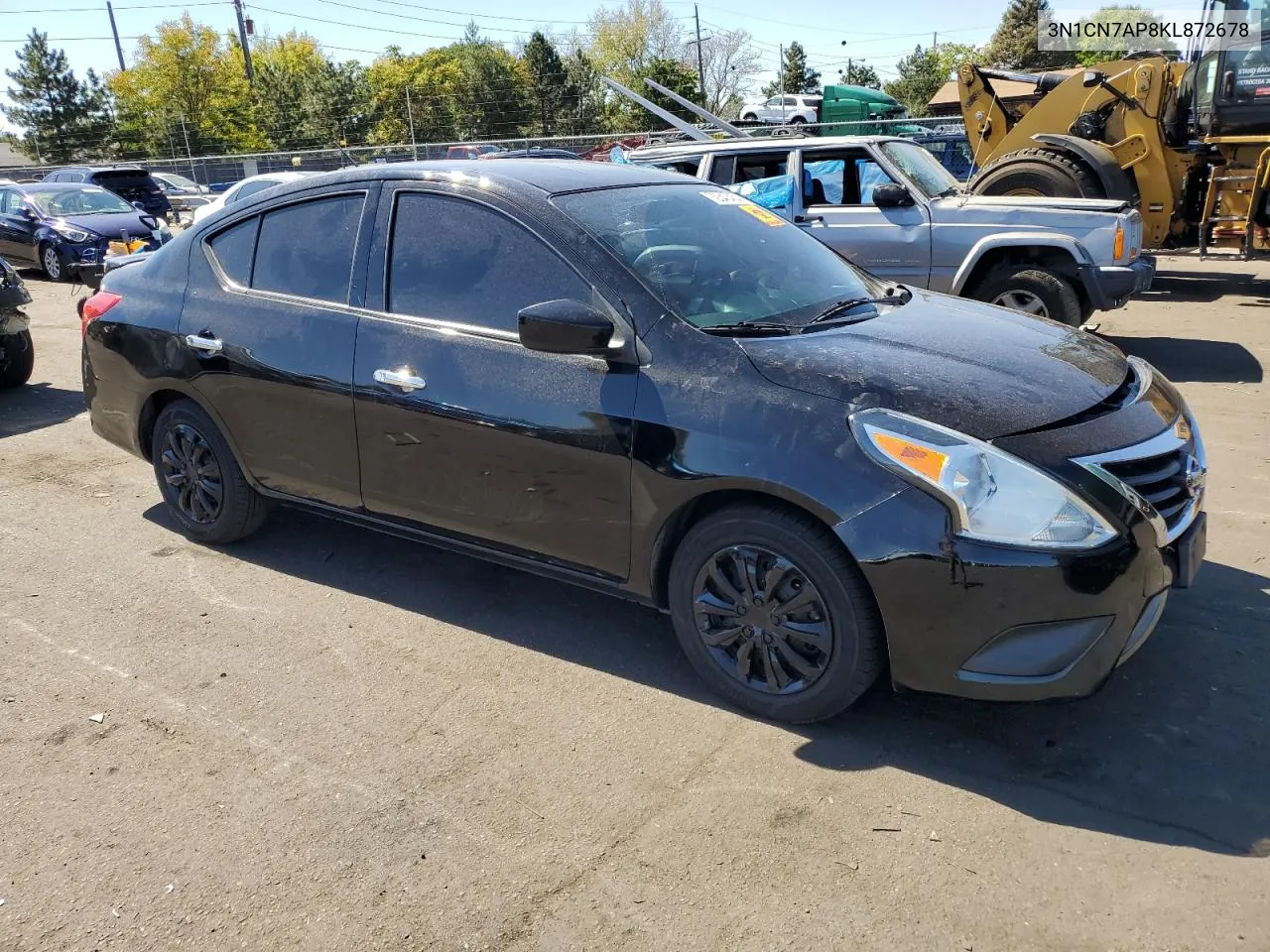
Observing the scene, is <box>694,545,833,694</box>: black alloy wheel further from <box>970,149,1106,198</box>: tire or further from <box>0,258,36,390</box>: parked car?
<box>970,149,1106,198</box>: tire

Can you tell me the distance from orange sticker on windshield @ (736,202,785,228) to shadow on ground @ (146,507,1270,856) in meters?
1.74

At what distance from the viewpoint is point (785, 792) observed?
2.94m

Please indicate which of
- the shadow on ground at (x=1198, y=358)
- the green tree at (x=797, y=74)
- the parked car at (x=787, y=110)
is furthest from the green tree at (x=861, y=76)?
the shadow on ground at (x=1198, y=358)

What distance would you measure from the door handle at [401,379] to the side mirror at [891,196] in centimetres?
556

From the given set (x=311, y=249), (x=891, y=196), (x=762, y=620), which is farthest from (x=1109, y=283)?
(x=311, y=249)

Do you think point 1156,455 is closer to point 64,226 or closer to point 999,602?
point 999,602

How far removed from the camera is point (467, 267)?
3.76 metres

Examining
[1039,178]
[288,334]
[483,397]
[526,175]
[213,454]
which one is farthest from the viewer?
[1039,178]

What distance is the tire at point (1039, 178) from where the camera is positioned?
1055 centimetres

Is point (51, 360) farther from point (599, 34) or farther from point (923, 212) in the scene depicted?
point (599, 34)

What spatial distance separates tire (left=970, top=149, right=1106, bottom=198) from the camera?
10547 millimetres

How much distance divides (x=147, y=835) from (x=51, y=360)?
8463 millimetres

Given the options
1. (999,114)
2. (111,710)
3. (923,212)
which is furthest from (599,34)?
(111,710)

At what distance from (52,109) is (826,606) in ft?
208
